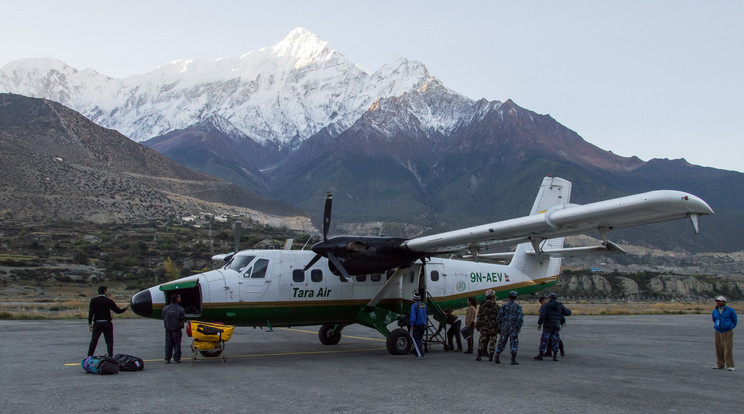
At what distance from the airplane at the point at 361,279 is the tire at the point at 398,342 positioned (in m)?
0.03

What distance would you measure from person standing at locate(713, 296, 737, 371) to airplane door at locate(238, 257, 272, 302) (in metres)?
11.5

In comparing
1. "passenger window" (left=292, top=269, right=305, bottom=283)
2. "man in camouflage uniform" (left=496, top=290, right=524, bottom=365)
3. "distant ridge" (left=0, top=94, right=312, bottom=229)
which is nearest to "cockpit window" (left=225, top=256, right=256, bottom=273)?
"passenger window" (left=292, top=269, right=305, bottom=283)

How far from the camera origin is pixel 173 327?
15.0 m

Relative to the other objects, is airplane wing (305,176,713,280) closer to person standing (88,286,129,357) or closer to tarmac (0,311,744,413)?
tarmac (0,311,744,413)

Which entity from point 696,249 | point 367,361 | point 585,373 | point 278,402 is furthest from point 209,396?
point 696,249

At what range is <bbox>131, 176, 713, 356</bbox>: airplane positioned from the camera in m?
16.0

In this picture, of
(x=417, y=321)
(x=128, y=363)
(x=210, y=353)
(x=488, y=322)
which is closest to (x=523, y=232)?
(x=488, y=322)

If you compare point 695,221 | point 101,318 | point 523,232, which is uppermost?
point 523,232

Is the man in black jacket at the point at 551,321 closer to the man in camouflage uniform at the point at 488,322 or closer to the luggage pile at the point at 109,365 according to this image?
the man in camouflage uniform at the point at 488,322

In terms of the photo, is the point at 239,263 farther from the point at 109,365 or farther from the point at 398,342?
the point at 109,365

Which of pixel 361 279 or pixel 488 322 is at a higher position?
pixel 361 279

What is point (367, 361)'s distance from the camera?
1650 cm

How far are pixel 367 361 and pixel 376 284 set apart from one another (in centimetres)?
334

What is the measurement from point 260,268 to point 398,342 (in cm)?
440
